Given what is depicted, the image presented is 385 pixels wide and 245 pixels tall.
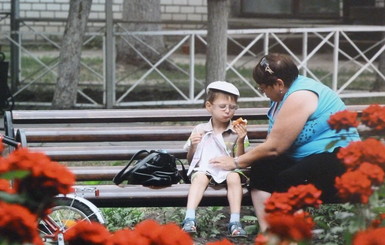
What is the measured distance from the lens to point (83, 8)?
14.5 meters

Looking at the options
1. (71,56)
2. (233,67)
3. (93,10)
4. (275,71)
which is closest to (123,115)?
(275,71)

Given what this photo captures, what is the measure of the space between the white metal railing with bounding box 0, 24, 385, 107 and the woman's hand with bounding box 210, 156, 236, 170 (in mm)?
7854

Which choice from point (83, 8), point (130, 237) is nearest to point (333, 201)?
point (130, 237)

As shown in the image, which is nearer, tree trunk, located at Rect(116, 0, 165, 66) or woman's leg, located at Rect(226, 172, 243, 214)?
woman's leg, located at Rect(226, 172, 243, 214)

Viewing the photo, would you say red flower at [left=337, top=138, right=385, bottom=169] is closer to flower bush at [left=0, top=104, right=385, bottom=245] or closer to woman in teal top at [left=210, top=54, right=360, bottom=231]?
Result: flower bush at [left=0, top=104, right=385, bottom=245]

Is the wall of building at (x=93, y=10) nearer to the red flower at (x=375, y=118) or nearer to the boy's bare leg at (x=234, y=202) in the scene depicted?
the boy's bare leg at (x=234, y=202)

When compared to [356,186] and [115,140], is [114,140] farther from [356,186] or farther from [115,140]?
[356,186]

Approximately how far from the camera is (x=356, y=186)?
3434 mm

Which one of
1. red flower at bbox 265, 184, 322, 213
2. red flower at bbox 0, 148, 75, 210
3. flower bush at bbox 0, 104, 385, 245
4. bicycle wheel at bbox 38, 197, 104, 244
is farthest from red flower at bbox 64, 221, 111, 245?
bicycle wheel at bbox 38, 197, 104, 244

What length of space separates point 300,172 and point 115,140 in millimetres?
1652

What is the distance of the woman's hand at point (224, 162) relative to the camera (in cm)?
646

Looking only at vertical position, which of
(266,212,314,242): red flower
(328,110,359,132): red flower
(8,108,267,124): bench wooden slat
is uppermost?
(328,110,359,132): red flower

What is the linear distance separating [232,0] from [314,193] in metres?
24.3

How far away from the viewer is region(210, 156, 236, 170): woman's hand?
21.2 ft
